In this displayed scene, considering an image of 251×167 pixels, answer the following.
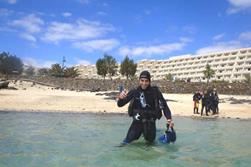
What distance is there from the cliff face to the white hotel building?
219ft

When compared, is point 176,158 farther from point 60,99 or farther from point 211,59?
point 211,59

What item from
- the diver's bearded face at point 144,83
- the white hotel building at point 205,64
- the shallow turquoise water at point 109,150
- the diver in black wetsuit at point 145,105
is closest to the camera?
the shallow turquoise water at point 109,150

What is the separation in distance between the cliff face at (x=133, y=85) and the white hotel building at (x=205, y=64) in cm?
6688

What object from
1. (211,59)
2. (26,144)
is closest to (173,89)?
(26,144)

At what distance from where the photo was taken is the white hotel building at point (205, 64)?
384ft

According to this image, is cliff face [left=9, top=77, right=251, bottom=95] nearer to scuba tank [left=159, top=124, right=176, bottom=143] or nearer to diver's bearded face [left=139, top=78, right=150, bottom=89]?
scuba tank [left=159, top=124, right=176, bottom=143]

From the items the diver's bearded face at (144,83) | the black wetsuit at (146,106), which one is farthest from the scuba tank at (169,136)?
the diver's bearded face at (144,83)

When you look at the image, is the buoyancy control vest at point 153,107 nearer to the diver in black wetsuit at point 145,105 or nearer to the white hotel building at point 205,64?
the diver in black wetsuit at point 145,105

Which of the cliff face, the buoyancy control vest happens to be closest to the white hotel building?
the cliff face

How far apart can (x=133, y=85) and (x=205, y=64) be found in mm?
89958

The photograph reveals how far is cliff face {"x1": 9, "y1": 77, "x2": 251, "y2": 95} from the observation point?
45438 mm

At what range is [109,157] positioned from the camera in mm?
8406

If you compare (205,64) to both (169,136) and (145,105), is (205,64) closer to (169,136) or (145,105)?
(169,136)

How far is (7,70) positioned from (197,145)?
63.9 metres
